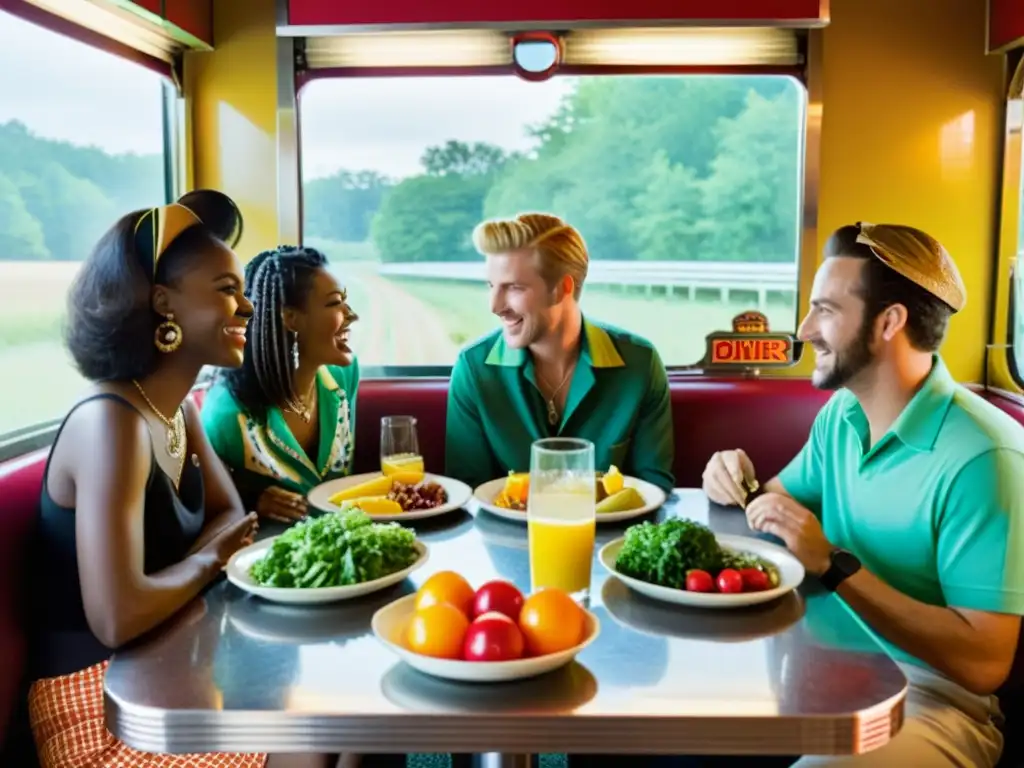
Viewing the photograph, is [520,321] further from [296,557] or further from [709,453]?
[296,557]

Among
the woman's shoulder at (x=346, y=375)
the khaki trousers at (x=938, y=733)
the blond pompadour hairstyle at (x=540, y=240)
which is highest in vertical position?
the blond pompadour hairstyle at (x=540, y=240)

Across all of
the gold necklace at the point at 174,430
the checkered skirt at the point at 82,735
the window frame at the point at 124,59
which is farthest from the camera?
the window frame at the point at 124,59

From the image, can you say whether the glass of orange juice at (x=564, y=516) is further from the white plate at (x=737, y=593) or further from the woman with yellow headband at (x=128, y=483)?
the woman with yellow headband at (x=128, y=483)

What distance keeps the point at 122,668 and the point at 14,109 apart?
6.31ft

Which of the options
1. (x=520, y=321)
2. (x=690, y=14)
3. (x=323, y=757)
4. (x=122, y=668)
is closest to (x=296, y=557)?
(x=122, y=668)

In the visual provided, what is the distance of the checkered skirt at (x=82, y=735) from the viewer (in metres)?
1.80

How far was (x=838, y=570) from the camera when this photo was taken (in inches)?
74.4

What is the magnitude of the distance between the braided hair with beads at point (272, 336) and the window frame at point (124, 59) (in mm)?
507

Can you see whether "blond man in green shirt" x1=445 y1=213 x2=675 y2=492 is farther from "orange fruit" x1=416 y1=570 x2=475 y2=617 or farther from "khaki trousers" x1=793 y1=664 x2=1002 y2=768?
"orange fruit" x1=416 y1=570 x2=475 y2=617

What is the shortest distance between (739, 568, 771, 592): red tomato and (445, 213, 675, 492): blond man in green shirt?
4.10ft

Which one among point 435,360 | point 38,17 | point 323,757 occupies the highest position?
point 38,17

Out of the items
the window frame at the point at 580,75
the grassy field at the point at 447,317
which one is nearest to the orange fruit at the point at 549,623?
the window frame at the point at 580,75

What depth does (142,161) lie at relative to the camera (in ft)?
11.5

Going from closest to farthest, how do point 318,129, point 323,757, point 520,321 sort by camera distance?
point 323,757 < point 520,321 < point 318,129
